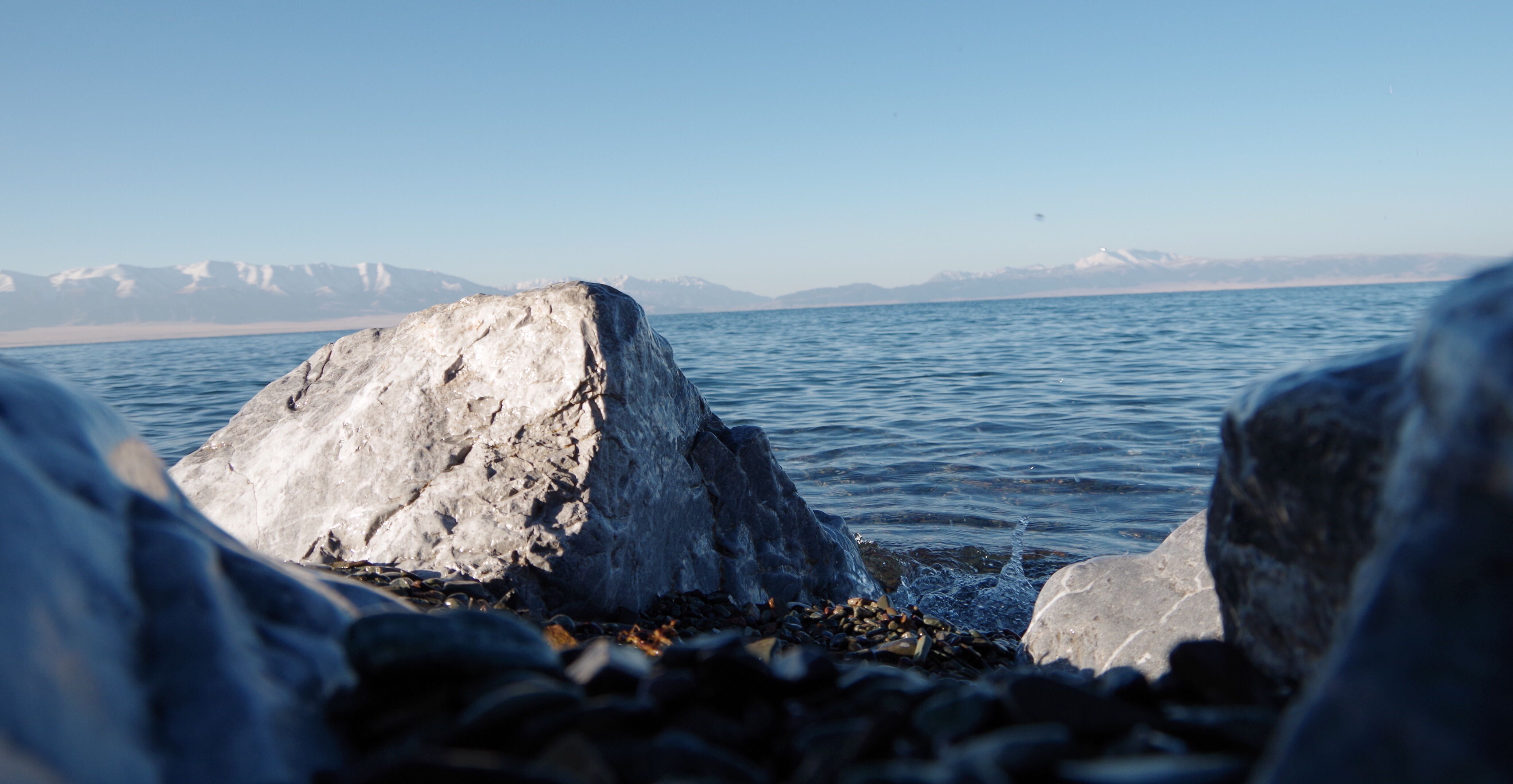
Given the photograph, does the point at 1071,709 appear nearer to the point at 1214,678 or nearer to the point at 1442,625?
the point at 1214,678

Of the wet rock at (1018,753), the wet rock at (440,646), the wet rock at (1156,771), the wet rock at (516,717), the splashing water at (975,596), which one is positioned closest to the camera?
the wet rock at (1156,771)

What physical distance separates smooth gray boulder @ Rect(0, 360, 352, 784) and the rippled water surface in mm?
1016

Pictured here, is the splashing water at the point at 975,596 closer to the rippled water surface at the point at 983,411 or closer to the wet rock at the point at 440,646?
the rippled water surface at the point at 983,411

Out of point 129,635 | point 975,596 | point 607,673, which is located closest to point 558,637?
point 607,673

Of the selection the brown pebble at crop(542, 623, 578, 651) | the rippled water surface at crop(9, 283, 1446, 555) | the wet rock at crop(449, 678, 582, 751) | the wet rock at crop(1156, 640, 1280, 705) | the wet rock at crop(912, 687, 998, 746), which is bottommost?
the rippled water surface at crop(9, 283, 1446, 555)

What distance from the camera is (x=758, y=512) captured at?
20.2ft

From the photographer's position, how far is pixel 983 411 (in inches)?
544

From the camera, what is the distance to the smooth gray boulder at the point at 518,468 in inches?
186

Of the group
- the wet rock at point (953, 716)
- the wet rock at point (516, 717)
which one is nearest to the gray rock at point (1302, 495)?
the wet rock at point (953, 716)

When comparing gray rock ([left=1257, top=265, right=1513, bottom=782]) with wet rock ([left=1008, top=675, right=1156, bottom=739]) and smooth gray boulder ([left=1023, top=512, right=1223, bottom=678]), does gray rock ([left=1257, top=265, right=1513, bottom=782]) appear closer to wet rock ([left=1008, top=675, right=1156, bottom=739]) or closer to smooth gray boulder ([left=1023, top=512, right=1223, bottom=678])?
wet rock ([left=1008, top=675, right=1156, bottom=739])

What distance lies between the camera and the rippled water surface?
349 inches

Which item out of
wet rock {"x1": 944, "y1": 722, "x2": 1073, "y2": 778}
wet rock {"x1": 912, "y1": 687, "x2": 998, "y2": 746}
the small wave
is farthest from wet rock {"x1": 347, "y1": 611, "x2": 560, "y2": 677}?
the small wave

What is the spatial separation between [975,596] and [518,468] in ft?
12.9

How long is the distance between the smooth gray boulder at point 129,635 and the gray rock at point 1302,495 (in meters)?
2.01
